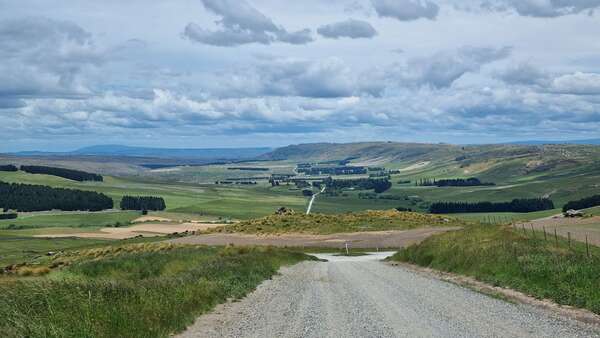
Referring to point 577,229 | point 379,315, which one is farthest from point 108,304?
point 577,229

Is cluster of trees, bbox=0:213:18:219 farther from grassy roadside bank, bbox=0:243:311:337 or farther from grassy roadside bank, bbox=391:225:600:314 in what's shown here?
grassy roadside bank, bbox=0:243:311:337

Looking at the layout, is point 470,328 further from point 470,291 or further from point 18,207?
point 18,207

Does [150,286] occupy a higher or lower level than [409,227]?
higher

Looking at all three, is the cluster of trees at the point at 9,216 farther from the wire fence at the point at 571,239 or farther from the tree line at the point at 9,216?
the wire fence at the point at 571,239

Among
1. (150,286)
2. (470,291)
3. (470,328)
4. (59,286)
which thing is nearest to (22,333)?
(59,286)

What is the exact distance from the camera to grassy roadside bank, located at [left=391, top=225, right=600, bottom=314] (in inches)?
833

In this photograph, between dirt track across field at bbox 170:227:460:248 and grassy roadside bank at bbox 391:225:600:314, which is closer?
grassy roadside bank at bbox 391:225:600:314

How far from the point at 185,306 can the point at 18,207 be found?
19674 centimetres

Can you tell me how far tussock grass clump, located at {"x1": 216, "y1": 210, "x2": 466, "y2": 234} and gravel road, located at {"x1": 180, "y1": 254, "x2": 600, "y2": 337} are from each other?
7021 centimetres

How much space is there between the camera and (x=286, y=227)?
327 ft

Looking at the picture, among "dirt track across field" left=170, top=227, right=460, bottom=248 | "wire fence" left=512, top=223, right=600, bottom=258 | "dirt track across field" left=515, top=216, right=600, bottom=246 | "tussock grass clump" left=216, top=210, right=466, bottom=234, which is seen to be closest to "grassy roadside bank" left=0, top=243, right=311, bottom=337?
"wire fence" left=512, top=223, right=600, bottom=258

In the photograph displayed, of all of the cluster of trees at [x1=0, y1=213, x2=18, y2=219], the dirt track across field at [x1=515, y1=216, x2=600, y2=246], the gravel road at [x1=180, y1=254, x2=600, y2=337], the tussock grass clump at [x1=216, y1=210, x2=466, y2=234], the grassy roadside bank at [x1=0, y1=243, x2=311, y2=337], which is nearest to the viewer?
the grassy roadside bank at [x1=0, y1=243, x2=311, y2=337]

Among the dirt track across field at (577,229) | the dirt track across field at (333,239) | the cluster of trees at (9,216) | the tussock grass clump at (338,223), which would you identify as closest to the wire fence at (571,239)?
the dirt track across field at (577,229)

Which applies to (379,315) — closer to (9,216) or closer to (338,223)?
(338,223)
